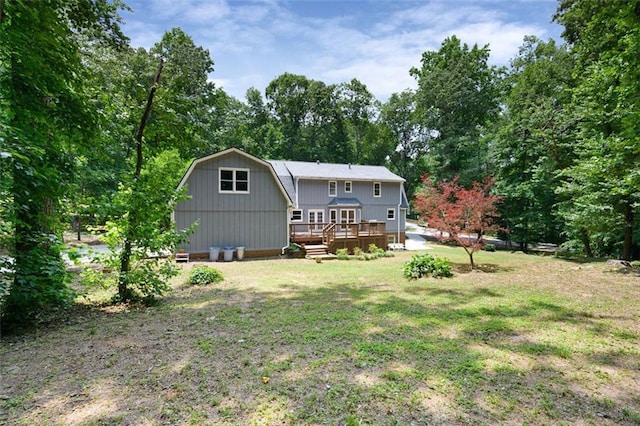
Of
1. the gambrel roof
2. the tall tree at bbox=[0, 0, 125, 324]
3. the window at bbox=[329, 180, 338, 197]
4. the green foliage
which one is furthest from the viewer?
the window at bbox=[329, 180, 338, 197]

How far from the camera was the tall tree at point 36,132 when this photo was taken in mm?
3926

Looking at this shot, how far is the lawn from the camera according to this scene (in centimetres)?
261

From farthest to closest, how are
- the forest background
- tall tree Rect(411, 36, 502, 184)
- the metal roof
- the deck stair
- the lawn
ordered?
1. tall tree Rect(411, 36, 502, 184)
2. the metal roof
3. the deck stair
4. the forest background
5. the lawn

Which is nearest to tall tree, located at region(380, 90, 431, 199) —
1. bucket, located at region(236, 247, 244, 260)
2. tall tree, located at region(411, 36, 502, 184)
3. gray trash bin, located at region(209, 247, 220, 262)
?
tall tree, located at region(411, 36, 502, 184)

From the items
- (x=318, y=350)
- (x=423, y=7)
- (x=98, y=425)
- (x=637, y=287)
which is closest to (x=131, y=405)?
(x=98, y=425)

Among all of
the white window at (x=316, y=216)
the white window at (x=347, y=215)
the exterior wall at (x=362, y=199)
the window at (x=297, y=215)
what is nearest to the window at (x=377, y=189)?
the exterior wall at (x=362, y=199)

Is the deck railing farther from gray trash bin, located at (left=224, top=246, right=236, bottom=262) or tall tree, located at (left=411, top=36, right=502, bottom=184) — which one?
tall tree, located at (left=411, top=36, right=502, bottom=184)

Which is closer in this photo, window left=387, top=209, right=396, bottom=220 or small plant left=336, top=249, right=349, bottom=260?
small plant left=336, top=249, right=349, bottom=260

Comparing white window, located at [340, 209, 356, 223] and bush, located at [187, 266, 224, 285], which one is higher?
white window, located at [340, 209, 356, 223]

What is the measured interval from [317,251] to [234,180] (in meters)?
5.55

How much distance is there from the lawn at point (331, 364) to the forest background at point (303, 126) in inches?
69.6

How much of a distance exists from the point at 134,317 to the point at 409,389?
4.60 m

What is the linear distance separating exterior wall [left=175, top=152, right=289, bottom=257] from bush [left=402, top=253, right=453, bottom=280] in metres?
7.56

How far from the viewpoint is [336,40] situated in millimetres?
9570
